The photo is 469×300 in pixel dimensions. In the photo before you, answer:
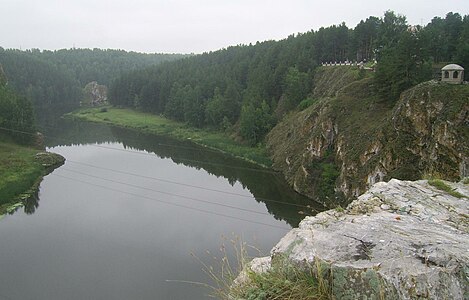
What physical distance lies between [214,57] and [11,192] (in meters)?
108

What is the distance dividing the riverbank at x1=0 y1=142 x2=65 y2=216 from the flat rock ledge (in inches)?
1491

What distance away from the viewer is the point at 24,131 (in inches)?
2638

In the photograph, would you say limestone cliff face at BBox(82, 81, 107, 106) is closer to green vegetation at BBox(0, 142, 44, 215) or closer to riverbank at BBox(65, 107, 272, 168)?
riverbank at BBox(65, 107, 272, 168)

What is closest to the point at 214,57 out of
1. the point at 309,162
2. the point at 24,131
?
the point at 24,131

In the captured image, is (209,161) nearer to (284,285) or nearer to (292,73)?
(292,73)

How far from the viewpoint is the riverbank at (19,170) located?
40062mm

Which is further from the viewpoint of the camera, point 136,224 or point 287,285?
point 136,224

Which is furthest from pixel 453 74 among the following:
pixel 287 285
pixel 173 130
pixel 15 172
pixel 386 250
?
pixel 173 130

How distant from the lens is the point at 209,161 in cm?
5950

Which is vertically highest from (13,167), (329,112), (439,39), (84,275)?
(439,39)

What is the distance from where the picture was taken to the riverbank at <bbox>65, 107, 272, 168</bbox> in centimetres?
6059

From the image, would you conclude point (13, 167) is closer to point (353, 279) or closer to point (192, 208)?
point (192, 208)

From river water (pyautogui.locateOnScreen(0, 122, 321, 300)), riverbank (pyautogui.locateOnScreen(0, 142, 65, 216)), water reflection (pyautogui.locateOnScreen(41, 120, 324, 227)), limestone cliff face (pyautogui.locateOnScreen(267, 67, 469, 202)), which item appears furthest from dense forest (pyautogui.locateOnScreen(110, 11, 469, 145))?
riverbank (pyautogui.locateOnScreen(0, 142, 65, 216))

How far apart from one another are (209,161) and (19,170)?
2579 cm
